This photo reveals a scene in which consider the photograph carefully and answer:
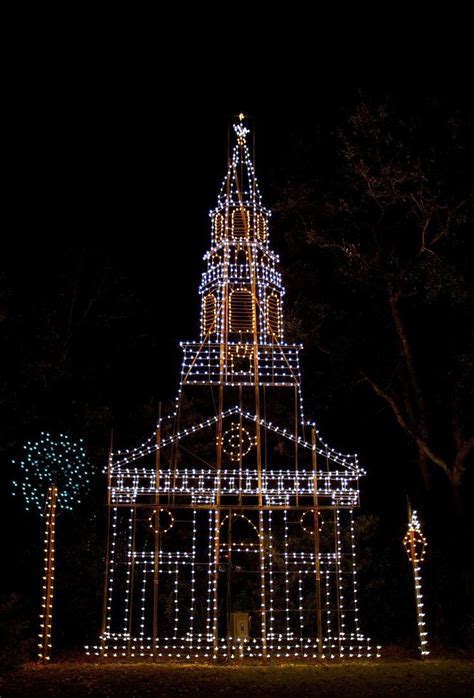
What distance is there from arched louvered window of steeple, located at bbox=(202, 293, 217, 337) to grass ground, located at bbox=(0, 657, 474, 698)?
4.82m

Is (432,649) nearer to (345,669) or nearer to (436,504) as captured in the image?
(345,669)

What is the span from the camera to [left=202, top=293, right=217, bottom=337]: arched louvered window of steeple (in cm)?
1273

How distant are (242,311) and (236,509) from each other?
2997 mm

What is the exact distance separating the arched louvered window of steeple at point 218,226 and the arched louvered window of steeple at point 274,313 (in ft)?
4.11

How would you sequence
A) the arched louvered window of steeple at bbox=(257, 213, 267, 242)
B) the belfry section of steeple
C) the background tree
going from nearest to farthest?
the belfry section of steeple, the arched louvered window of steeple at bbox=(257, 213, 267, 242), the background tree

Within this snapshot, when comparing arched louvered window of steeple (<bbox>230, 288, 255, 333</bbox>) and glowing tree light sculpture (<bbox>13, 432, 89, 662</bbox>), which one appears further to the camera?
arched louvered window of steeple (<bbox>230, 288, 255, 333</bbox>)

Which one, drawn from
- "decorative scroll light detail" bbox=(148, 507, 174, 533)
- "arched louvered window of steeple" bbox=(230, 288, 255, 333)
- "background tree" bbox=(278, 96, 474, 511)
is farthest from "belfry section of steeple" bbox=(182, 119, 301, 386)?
"background tree" bbox=(278, 96, 474, 511)

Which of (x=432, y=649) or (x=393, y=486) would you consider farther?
A: (x=393, y=486)

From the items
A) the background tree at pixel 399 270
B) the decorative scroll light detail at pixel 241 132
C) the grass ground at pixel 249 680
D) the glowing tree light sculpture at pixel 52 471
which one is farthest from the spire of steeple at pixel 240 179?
the grass ground at pixel 249 680

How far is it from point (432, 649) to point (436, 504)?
388 cm

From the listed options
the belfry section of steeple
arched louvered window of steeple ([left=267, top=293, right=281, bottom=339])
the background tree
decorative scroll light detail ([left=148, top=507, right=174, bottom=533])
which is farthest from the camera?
the background tree

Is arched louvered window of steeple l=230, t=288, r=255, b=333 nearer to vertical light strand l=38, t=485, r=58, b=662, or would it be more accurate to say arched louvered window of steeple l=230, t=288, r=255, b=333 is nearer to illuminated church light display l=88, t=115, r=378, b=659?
illuminated church light display l=88, t=115, r=378, b=659

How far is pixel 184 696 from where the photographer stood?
27.8ft

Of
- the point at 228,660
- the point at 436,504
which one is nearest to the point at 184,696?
the point at 228,660
